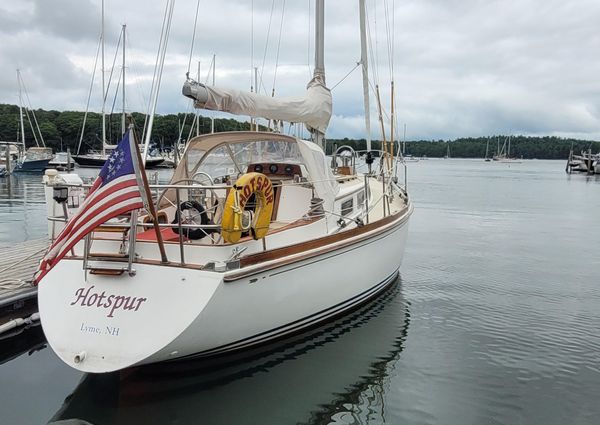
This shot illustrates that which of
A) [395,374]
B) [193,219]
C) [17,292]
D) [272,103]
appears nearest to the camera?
[193,219]

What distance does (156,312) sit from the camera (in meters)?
4.79

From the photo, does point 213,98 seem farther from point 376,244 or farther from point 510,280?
point 510,280

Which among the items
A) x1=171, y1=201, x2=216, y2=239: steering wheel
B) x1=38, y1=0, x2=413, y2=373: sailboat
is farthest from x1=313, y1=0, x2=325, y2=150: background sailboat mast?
x1=171, y1=201, x2=216, y2=239: steering wheel

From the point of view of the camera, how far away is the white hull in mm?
4688

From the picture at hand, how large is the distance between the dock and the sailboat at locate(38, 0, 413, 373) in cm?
164

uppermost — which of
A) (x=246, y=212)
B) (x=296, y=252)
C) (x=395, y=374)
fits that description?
(x=246, y=212)

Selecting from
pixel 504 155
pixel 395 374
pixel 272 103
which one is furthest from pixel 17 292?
pixel 504 155

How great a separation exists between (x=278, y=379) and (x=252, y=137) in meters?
3.48

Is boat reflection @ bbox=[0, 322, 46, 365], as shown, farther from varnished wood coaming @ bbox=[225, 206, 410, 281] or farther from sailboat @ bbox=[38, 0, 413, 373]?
varnished wood coaming @ bbox=[225, 206, 410, 281]

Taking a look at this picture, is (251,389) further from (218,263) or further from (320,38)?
(320,38)

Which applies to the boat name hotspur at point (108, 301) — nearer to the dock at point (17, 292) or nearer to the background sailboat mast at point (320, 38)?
the dock at point (17, 292)

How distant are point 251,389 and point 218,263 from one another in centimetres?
146

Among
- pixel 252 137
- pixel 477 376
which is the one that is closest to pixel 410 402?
pixel 477 376

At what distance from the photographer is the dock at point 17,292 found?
6496 mm
